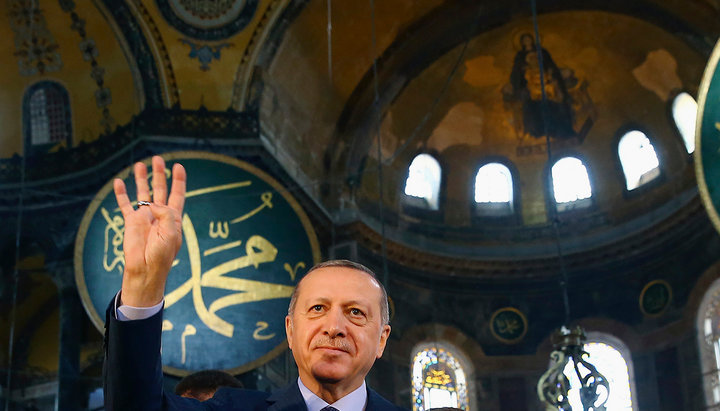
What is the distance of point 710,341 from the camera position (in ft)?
34.6

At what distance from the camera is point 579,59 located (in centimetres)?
1209

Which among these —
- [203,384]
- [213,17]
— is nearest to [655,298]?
[213,17]

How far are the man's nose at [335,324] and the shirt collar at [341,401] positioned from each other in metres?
0.10

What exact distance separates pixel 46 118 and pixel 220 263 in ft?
9.15

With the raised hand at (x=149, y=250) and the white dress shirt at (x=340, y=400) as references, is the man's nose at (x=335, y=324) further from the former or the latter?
the raised hand at (x=149, y=250)

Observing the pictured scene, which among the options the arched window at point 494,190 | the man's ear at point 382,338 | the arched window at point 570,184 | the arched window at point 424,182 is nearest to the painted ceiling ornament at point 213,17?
the arched window at point 424,182

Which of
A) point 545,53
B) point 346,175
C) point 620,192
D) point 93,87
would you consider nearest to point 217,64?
point 93,87

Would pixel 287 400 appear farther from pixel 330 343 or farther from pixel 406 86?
pixel 406 86

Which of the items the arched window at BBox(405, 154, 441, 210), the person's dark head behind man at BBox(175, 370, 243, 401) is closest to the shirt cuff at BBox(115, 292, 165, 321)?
the person's dark head behind man at BBox(175, 370, 243, 401)

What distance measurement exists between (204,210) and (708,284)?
5.57 m

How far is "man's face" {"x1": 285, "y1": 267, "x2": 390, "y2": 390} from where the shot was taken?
60.5 inches

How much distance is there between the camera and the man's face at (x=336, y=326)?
60.5 inches

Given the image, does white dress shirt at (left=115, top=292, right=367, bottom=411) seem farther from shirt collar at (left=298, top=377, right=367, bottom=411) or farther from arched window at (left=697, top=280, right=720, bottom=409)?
arched window at (left=697, top=280, right=720, bottom=409)

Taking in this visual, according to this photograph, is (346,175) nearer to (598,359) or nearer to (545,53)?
(545,53)
